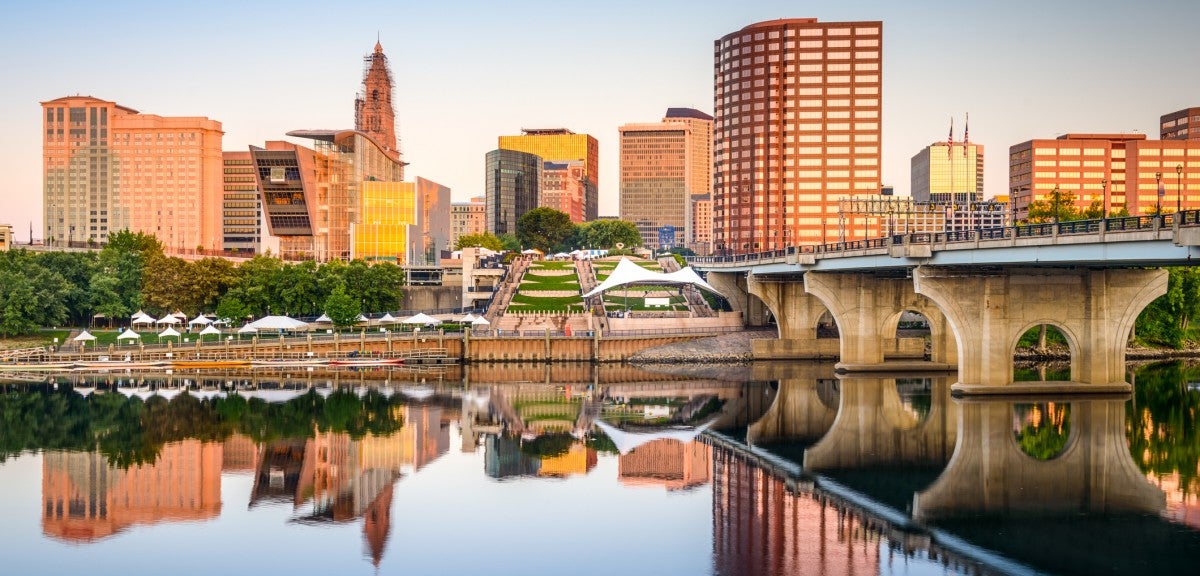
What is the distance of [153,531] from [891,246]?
162ft

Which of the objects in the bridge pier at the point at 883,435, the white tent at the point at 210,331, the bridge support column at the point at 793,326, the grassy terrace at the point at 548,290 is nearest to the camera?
the bridge pier at the point at 883,435

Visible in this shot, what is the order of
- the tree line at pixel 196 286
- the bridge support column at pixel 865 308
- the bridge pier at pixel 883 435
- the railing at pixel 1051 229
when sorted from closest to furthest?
1. the railing at pixel 1051 229
2. the bridge pier at pixel 883 435
3. the bridge support column at pixel 865 308
4. the tree line at pixel 196 286

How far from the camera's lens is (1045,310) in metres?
69.9

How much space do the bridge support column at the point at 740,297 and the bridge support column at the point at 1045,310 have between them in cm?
4389

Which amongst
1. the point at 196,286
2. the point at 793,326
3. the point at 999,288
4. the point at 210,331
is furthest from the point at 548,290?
the point at 999,288

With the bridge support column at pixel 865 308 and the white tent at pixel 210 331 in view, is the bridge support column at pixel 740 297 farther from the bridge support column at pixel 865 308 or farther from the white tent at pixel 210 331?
the white tent at pixel 210 331

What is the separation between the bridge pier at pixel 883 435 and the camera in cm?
5306

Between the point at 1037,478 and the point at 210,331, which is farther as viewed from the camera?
the point at 210,331

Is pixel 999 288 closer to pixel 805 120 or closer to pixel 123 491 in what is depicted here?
pixel 123 491

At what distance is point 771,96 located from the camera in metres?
192

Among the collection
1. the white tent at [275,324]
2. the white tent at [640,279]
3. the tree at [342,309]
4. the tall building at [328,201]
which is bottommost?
the white tent at [275,324]

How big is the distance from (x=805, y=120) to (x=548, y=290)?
79764 mm

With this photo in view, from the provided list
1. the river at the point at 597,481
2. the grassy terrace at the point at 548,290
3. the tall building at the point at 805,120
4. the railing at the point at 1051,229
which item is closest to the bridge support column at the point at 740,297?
the grassy terrace at the point at 548,290

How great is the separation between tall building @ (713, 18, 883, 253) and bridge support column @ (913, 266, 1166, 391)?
11677cm
